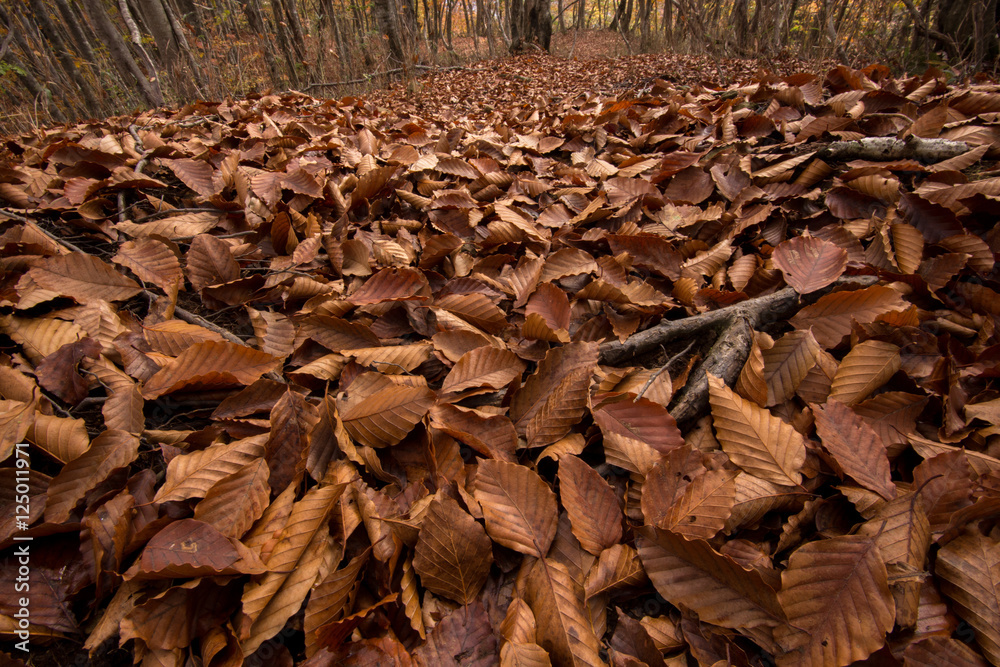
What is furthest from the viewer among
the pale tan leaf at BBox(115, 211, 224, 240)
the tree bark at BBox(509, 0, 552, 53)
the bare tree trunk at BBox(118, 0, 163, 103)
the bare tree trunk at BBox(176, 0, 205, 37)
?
the tree bark at BBox(509, 0, 552, 53)

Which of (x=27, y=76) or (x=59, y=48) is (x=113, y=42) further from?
(x=59, y=48)

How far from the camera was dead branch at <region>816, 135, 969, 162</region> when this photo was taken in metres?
1.79

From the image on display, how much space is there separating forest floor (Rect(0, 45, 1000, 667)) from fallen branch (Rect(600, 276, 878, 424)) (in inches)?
0.4

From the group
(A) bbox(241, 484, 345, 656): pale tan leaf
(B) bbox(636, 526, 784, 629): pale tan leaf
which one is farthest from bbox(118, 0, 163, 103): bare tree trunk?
(B) bbox(636, 526, 784, 629): pale tan leaf

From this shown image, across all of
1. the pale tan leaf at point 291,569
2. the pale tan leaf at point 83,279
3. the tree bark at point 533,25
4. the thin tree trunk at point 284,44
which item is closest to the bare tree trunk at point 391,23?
the thin tree trunk at point 284,44

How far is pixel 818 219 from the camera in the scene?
5.59ft

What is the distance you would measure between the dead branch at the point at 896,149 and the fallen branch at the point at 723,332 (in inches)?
36.8

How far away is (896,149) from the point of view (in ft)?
6.11

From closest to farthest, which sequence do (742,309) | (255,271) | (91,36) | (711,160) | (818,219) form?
1. (742,309)
2. (255,271)
3. (818,219)
4. (711,160)
5. (91,36)

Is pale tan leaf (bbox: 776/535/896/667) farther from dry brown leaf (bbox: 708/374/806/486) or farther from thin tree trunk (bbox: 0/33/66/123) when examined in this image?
thin tree trunk (bbox: 0/33/66/123)

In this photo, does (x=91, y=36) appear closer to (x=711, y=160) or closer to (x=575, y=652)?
(x=711, y=160)

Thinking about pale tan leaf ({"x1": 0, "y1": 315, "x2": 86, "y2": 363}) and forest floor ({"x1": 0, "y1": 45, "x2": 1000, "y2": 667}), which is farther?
pale tan leaf ({"x1": 0, "y1": 315, "x2": 86, "y2": 363})

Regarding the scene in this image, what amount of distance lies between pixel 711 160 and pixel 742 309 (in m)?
1.20

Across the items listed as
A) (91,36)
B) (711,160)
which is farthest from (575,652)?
(91,36)
